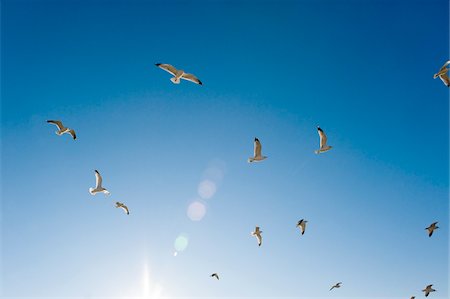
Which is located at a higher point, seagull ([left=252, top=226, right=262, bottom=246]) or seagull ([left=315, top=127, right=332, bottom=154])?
seagull ([left=315, top=127, right=332, bottom=154])

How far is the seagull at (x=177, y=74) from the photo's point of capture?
76.5 feet

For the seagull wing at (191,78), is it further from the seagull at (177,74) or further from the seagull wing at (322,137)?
the seagull wing at (322,137)

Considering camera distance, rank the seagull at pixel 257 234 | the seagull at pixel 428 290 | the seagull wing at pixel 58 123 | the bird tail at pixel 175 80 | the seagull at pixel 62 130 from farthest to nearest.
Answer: the seagull at pixel 428 290, the seagull at pixel 257 234, the seagull at pixel 62 130, the seagull wing at pixel 58 123, the bird tail at pixel 175 80

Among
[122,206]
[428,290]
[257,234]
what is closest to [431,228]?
[428,290]

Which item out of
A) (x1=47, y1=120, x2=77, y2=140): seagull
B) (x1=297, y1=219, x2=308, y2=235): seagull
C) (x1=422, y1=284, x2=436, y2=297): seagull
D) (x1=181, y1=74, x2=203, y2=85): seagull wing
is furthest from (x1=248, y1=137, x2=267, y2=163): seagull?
(x1=422, y1=284, x2=436, y2=297): seagull

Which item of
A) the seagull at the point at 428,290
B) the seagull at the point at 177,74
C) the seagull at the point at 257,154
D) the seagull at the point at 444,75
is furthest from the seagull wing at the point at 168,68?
the seagull at the point at 428,290

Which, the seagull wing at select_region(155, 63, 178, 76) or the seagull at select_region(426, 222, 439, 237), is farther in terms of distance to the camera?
the seagull at select_region(426, 222, 439, 237)

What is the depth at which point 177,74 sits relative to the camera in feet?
78.1

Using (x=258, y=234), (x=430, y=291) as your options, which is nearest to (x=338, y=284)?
(x=430, y=291)

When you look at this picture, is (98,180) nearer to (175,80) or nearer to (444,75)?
(175,80)

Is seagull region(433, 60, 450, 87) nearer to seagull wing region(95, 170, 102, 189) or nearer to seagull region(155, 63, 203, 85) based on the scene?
seagull region(155, 63, 203, 85)

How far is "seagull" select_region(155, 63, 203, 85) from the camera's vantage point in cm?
2331

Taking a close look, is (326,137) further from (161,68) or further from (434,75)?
(161,68)

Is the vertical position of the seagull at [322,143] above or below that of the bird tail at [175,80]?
above
